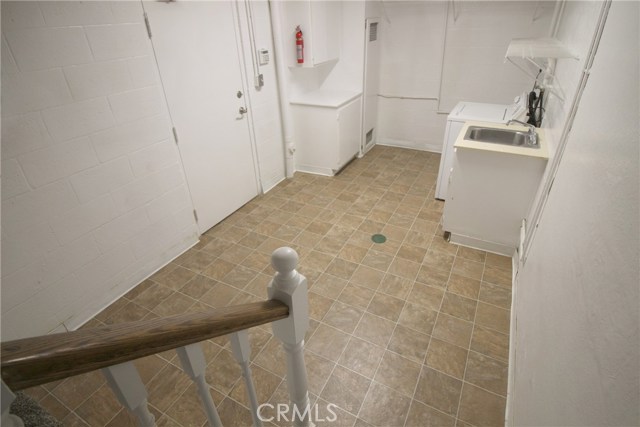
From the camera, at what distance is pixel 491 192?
8.61ft

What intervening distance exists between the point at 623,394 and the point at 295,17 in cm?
381

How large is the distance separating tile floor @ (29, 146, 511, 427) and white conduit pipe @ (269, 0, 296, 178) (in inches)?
26.4

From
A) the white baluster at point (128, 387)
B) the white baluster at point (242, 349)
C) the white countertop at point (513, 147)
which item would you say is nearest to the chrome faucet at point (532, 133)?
the white countertop at point (513, 147)

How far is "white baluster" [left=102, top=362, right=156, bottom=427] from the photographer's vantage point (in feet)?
2.12

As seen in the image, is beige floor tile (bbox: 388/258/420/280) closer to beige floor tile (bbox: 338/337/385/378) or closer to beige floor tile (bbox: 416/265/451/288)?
beige floor tile (bbox: 416/265/451/288)

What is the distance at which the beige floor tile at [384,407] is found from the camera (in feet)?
5.41

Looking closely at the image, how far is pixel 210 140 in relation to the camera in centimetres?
296

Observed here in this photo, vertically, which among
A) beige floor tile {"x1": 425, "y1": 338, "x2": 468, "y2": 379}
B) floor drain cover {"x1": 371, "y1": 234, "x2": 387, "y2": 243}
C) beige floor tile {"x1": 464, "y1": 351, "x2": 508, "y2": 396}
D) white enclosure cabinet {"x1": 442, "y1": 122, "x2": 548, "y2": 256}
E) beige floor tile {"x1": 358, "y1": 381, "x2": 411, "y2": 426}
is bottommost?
beige floor tile {"x1": 358, "y1": 381, "x2": 411, "y2": 426}

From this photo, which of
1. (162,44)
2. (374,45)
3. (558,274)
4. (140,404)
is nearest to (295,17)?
(374,45)

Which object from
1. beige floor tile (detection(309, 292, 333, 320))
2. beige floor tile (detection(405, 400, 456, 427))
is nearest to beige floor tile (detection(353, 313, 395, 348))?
beige floor tile (detection(309, 292, 333, 320))

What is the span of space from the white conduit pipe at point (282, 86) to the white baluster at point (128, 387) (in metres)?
3.43

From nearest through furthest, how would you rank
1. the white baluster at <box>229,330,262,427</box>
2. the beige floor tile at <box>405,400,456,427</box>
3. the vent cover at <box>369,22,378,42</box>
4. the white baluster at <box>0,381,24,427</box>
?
the white baluster at <box>0,381,24,427</box> < the white baluster at <box>229,330,262,427</box> < the beige floor tile at <box>405,400,456,427</box> < the vent cover at <box>369,22,378,42</box>

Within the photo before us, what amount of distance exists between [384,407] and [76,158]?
87.3 inches

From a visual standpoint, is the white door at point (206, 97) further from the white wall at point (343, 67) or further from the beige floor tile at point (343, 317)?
the beige floor tile at point (343, 317)
